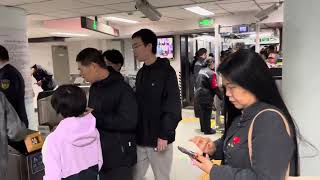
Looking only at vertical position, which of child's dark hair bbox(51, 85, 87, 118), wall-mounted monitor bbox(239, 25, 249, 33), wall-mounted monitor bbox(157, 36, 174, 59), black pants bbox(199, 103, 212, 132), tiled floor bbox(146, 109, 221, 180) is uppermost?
wall-mounted monitor bbox(239, 25, 249, 33)

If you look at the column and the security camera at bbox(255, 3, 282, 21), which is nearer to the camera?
the column

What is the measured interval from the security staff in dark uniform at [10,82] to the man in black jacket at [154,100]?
1980 mm

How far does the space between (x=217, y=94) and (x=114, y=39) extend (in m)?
5.62

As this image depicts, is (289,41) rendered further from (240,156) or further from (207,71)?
(207,71)

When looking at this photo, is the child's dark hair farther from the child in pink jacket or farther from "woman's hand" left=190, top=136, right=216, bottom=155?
"woman's hand" left=190, top=136, right=216, bottom=155

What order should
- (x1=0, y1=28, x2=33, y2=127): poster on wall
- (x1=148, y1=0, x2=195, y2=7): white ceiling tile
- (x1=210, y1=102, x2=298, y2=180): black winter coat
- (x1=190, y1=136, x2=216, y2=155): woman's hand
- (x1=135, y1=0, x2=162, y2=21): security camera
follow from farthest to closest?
(x1=148, y1=0, x2=195, y2=7): white ceiling tile
(x1=0, y1=28, x2=33, y2=127): poster on wall
(x1=135, y1=0, x2=162, y2=21): security camera
(x1=190, y1=136, x2=216, y2=155): woman's hand
(x1=210, y1=102, x2=298, y2=180): black winter coat

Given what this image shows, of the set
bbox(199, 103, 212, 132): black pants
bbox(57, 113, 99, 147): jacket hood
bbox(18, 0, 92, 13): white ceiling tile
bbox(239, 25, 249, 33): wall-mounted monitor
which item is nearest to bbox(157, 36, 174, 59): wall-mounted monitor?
bbox(239, 25, 249, 33): wall-mounted monitor

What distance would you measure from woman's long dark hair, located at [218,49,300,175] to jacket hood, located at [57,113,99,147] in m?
0.92

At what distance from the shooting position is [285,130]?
3.68 ft

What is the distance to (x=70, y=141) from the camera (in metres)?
1.74

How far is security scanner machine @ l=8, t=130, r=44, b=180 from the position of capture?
9.41 ft

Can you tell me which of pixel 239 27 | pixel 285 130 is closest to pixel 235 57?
pixel 285 130

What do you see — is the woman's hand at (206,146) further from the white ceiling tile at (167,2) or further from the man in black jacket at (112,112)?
the white ceiling tile at (167,2)

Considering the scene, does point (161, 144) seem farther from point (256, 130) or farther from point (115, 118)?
point (256, 130)
